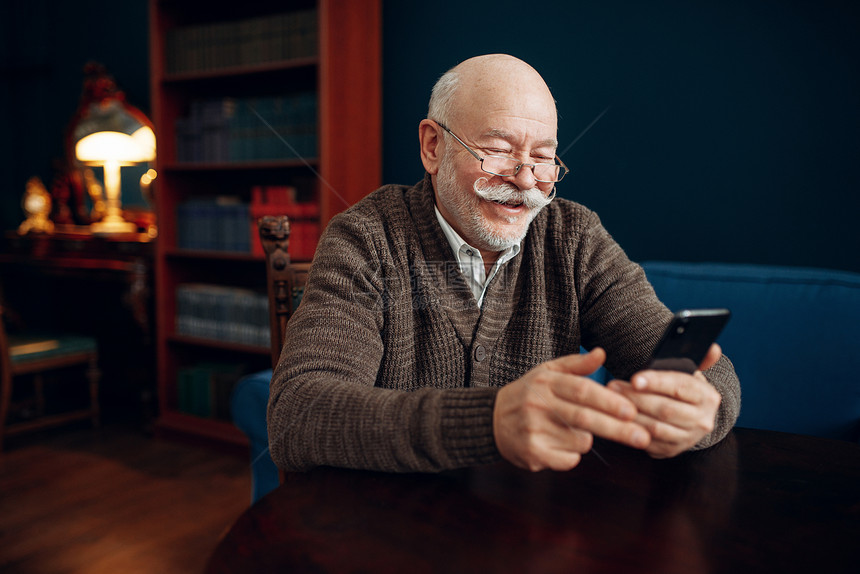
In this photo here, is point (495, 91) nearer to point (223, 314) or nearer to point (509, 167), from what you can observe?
point (509, 167)

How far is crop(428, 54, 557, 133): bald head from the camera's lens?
102 cm

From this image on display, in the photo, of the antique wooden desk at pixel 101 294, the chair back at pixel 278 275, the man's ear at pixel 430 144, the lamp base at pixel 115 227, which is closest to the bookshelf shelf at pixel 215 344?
the antique wooden desk at pixel 101 294

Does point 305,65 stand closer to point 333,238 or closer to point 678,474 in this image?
point 333,238

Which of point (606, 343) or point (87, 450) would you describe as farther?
point (87, 450)

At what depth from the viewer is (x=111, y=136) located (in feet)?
10.2

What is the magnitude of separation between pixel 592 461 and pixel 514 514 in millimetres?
189

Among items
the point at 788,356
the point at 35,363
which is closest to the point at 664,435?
the point at 788,356

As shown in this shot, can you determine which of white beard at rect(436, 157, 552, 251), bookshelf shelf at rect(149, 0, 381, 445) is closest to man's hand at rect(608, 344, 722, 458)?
white beard at rect(436, 157, 552, 251)

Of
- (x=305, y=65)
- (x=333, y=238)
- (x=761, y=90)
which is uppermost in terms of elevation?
(x=305, y=65)

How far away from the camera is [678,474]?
0.72 m

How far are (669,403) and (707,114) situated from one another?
55.2 inches

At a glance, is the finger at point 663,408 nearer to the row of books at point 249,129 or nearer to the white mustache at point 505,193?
the white mustache at point 505,193

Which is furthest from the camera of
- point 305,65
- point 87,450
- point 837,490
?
point 87,450

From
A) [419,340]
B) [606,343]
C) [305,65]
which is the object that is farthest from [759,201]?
[305,65]
